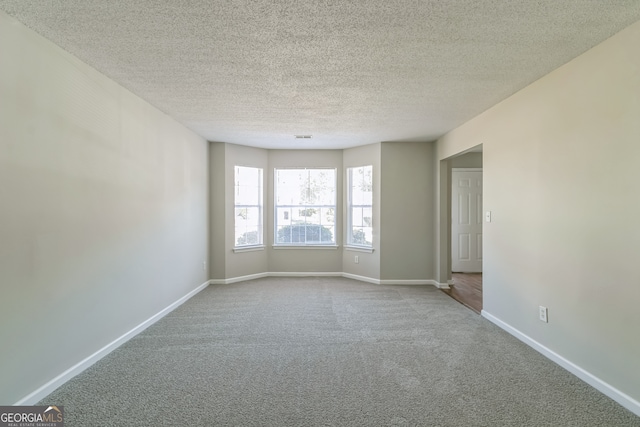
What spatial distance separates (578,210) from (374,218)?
325 cm

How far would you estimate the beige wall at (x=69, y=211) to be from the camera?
1.89m

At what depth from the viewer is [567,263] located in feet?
8.13

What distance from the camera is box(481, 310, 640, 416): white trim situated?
1.97 meters

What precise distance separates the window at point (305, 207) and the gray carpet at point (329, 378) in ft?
7.71

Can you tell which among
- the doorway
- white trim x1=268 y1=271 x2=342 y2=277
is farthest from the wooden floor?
white trim x1=268 y1=271 x2=342 y2=277

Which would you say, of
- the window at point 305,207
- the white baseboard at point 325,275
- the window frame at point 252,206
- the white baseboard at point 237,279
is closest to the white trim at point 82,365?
the white baseboard at point 237,279

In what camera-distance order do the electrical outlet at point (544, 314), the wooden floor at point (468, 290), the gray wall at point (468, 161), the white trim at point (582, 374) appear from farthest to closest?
the gray wall at point (468, 161) < the wooden floor at point (468, 290) < the electrical outlet at point (544, 314) < the white trim at point (582, 374)

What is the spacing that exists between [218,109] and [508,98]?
316cm

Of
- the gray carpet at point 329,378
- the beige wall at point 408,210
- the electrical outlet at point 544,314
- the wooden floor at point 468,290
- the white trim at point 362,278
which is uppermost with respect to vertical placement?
the beige wall at point 408,210

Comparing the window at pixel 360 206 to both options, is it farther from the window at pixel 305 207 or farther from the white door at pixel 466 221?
the white door at pixel 466 221

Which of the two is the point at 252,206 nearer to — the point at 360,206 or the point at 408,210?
the point at 360,206

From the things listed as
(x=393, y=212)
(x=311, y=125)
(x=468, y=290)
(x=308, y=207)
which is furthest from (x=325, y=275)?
(x=311, y=125)

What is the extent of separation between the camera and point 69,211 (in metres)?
2.32

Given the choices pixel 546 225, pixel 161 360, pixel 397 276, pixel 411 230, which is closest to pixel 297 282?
pixel 397 276
